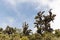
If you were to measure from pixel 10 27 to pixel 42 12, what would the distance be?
44.1 ft

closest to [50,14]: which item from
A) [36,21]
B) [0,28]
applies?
[36,21]

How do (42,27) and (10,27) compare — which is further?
(10,27)

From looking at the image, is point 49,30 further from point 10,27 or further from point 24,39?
point 10,27

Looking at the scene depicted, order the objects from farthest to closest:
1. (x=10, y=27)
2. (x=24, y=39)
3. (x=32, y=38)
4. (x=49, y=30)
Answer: (x=10, y=27) < (x=49, y=30) < (x=32, y=38) < (x=24, y=39)

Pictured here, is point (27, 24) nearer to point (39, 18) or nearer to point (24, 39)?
point (39, 18)

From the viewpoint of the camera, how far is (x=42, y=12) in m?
55.5

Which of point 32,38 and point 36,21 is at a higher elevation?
point 36,21

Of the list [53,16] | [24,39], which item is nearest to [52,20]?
[53,16]

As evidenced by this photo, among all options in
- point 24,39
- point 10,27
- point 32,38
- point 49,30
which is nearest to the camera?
point 24,39

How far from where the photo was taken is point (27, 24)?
2160 inches

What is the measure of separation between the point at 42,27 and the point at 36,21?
108 inches

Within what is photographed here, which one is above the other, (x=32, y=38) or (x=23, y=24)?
(x=23, y=24)

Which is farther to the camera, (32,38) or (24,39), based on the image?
(32,38)

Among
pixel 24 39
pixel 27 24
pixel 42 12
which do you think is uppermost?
pixel 42 12
